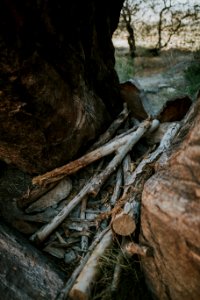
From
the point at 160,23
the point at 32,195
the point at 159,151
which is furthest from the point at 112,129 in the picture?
the point at 160,23

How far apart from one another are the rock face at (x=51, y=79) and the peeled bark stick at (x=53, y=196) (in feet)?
0.97

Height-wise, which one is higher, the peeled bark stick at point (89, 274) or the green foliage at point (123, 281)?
the peeled bark stick at point (89, 274)

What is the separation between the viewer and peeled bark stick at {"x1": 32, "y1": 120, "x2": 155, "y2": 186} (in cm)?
405

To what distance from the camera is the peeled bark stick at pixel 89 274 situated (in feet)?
9.65

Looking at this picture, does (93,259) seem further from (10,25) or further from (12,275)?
(10,25)

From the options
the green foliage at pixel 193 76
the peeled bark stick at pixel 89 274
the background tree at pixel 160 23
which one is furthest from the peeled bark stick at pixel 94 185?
the background tree at pixel 160 23

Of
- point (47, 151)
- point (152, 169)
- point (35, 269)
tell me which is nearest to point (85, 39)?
point (47, 151)

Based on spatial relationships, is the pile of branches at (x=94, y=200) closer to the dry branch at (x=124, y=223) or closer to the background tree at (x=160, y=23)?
the dry branch at (x=124, y=223)

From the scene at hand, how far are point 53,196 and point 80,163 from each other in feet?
1.80

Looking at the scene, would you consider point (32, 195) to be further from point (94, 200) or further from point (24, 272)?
point (24, 272)

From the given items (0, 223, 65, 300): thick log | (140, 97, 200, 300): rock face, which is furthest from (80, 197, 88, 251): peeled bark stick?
(140, 97, 200, 300): rock face

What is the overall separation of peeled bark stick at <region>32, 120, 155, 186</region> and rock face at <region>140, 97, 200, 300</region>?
5.31 ft

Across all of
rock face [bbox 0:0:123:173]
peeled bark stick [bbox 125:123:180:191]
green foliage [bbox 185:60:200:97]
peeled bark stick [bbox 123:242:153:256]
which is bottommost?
green foliage [bbox 185:60:200:97]

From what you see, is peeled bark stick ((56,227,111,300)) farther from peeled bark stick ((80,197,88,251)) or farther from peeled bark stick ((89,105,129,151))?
peeled bark stick ((89,105,129,151))
